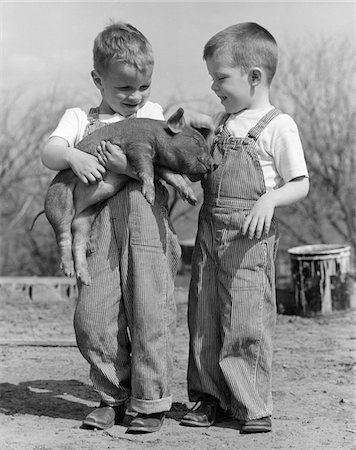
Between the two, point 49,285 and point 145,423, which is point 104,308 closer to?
point 145,423

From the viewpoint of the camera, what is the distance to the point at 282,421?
12.5 ft

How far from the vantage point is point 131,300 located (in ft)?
11.7

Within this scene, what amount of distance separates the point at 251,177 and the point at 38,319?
339 centimetres

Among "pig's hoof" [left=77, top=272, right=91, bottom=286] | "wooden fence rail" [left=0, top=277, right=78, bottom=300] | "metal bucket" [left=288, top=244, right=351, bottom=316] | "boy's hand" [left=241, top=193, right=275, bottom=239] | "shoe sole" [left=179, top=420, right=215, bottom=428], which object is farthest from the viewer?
"wooden fence rail" [left=0, top=277, right=78, bottom=300]

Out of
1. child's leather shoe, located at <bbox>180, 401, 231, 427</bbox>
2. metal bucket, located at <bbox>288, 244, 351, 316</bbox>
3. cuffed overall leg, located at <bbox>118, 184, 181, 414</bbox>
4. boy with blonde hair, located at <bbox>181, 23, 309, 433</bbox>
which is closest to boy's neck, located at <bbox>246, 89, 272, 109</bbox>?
boy with blonde hair, located at <bbox>181, 23, 309, 433</bbox>

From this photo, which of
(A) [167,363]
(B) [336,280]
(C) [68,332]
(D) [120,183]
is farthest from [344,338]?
(D) [120,183]

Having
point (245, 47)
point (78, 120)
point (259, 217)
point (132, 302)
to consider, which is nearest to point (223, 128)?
point (245, 47)

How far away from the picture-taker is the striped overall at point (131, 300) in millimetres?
3535

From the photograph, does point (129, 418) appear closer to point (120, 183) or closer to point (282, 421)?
point (282, 421)

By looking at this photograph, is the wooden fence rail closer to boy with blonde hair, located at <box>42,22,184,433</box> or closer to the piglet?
boy with blonde hair, located at <box>42,22,184,433</box>

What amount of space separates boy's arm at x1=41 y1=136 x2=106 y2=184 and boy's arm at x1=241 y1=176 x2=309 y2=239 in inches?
26.0

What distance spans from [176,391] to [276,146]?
156 centimetres

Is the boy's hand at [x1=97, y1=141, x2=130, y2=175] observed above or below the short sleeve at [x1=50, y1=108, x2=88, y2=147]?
below

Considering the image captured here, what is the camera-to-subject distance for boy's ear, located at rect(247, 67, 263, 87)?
3576 millimetres
